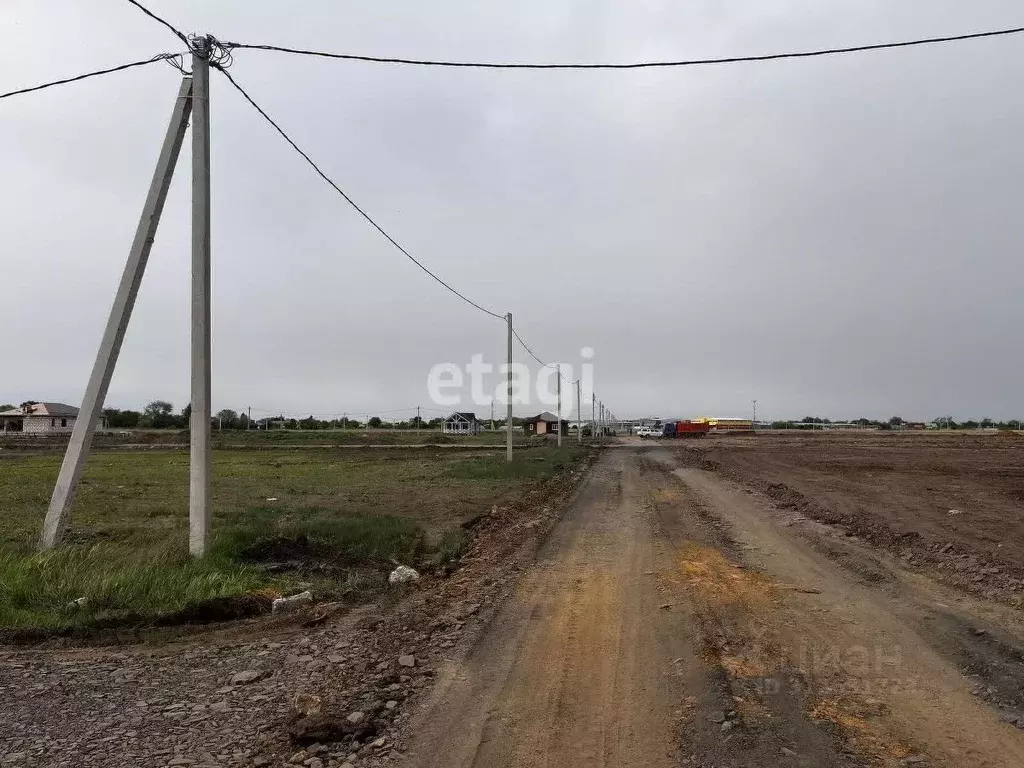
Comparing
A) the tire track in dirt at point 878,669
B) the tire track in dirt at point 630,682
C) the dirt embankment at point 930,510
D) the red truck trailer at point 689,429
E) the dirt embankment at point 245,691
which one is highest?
the red truck trailer at point 689,429

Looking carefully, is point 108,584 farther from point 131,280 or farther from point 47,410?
point 47,410

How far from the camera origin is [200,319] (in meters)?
8.68

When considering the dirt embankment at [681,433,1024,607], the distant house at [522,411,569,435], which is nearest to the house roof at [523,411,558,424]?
the distant house at [522,411,569,435]

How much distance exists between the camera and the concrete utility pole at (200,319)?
27.6ft

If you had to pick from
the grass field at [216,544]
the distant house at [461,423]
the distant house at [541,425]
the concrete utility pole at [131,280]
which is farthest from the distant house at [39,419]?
the concrete utility pole at [131,280]

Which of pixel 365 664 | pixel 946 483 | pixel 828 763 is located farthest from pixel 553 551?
pixel 946 483

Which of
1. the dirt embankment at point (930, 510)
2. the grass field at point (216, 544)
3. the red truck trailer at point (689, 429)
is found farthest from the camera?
the red truck trailer at point (689, 429)

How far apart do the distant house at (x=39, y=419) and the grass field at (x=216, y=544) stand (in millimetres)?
78030

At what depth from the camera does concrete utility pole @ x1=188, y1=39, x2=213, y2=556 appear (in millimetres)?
8422

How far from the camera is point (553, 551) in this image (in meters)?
10.1

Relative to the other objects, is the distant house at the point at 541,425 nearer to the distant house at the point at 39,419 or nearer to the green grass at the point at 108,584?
the distant house at the point at 39,419

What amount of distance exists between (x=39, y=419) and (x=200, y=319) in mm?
94345

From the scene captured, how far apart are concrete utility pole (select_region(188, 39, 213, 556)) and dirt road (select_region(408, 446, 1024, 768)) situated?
4.04m

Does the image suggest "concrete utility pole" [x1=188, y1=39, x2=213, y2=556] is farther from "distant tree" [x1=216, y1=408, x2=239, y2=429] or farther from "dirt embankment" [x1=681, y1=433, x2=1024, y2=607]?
"distant tree" [x1=216, y1=408, x2=239, y2=429]
